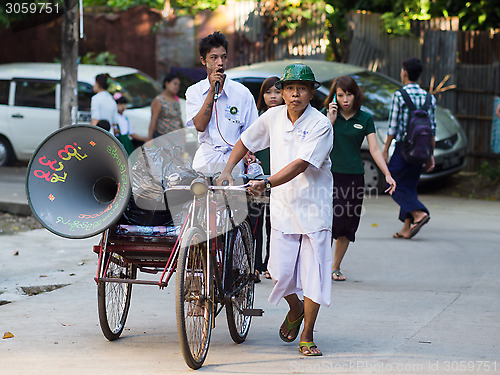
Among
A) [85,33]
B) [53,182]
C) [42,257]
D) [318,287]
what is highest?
[85,33]

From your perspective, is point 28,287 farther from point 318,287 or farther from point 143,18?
point 143,18

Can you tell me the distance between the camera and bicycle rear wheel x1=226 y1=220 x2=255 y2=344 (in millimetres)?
5086

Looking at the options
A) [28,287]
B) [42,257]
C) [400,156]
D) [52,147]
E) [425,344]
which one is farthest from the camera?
[400,156]

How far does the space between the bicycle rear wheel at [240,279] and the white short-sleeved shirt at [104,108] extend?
17.4 ft

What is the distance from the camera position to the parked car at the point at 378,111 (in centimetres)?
1206

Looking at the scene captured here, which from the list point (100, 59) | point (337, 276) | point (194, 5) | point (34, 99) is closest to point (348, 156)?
point (337, 276)

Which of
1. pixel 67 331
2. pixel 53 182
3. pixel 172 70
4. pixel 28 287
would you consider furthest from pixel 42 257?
pixel 172 70

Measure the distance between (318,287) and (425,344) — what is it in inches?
33.7

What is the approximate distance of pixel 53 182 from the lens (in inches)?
192

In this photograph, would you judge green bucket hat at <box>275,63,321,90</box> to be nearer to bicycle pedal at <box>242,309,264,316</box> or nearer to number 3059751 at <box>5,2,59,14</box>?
bicycle pedal at <box>242,309,264,316</box>

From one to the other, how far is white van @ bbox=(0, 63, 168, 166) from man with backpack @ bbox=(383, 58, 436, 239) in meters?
6.06

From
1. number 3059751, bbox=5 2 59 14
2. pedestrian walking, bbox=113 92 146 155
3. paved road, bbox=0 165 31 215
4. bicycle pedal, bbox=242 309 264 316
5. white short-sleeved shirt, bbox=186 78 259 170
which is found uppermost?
number 3059751, bbox=5 2 59 14

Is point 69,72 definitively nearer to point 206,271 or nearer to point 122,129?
point 122,129

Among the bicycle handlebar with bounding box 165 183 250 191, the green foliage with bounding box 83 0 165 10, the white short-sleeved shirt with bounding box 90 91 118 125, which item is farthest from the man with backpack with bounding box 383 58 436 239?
the green foliage with bounding box 83 0 165 10
